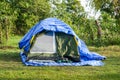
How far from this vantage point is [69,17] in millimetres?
25734

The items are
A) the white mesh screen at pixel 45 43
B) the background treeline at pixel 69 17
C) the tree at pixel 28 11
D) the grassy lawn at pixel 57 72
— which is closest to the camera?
the grassy lawn at pixel 57 72

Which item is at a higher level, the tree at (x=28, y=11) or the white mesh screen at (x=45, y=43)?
the white mesh screen at (x=45, y=43)

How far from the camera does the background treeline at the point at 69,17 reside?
18.6 m

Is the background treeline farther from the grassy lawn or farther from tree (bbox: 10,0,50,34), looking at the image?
the grassy lawn

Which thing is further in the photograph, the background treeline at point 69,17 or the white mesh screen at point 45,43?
the background treeline at point 69,17

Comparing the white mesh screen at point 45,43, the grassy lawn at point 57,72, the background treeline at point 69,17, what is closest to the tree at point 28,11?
the background treeline at point 69,17

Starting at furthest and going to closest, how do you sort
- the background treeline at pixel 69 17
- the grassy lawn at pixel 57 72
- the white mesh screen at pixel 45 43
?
1. the background treeline at pixel 69 17
2. the white mesh screen at pixel 45 43
3. the grassy lawn at pixel 57 72

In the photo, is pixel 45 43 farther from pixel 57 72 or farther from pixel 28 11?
pixel 28 11

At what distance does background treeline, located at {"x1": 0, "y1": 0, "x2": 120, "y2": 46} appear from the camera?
18641 mm

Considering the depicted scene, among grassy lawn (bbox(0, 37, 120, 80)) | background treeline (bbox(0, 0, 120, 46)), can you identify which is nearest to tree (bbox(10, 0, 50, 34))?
background treeline (bbox(0, 0, 120, 46))

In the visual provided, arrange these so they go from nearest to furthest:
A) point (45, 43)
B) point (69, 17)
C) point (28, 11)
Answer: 1. point (45, 43)
2. point (69, 17)
3. point (28, 11)

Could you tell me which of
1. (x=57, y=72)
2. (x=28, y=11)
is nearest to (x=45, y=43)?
(x=57, y=72)

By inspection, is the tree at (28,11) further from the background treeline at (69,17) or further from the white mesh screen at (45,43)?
the white mesh screen at (45,43)

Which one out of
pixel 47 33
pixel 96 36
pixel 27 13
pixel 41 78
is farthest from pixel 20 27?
pixel 41 78
